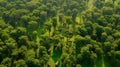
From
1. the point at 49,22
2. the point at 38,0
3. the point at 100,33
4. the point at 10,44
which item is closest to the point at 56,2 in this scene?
the point at 38,0

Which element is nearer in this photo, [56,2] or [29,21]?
[29,21]

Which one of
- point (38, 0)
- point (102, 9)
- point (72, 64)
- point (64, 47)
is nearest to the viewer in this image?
point (72, 64)

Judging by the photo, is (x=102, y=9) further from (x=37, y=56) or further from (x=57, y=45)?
(x=37, y=56)

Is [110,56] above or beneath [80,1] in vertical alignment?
beneath

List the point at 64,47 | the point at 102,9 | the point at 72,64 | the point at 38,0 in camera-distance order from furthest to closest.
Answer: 1. the point at 38,0
2. the point at 102,9
3. the point at 64,47
4. the point at 72,64

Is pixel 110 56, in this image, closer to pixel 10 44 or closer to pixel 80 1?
pixel 10 44

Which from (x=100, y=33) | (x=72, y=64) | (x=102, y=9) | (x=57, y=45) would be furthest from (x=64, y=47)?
(x=102, y=9)
